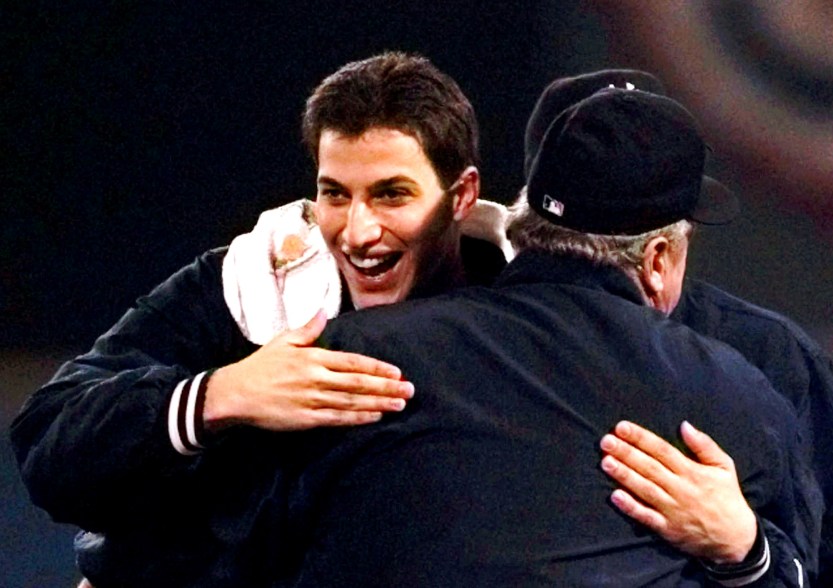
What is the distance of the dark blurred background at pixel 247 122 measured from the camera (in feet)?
9.49

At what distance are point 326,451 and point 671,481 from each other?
291 mm

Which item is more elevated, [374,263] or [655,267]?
[655,267]

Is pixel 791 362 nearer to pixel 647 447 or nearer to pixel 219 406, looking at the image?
pixel 647 447

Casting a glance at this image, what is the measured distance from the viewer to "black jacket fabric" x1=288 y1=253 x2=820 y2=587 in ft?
4.20

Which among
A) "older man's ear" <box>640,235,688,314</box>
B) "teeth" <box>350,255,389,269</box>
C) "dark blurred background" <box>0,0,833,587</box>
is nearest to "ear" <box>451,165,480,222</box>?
"teeth" <box>350,255,389,269</box>

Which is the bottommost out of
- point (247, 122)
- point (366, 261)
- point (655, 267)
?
point (247, 122)

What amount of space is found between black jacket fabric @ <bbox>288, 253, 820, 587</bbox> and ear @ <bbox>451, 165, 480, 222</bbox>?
16.9 inches

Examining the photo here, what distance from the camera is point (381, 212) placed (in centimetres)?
170

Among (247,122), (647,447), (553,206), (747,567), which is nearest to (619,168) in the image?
(553,206)

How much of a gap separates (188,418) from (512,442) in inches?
11.9

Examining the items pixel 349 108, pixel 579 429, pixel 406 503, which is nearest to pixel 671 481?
pixel 579 429

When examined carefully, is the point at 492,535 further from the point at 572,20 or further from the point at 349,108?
the point at 572,20

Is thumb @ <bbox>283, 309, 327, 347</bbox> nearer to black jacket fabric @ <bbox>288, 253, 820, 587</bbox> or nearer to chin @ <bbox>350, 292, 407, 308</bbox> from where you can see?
black jacket fabric @ <bbox>288, 253, 820, 587</bbox>

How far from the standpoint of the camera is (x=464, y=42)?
296 centimetres
